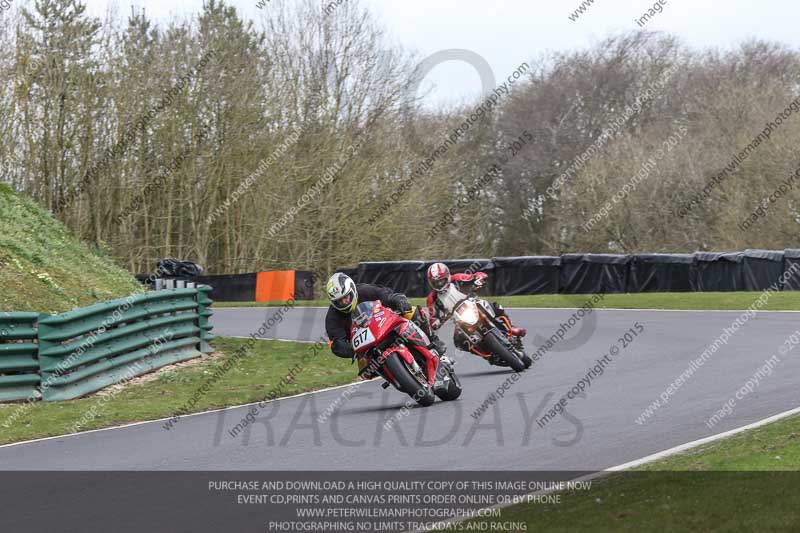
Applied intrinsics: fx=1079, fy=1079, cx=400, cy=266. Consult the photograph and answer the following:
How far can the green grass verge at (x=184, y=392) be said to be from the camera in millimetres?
11953

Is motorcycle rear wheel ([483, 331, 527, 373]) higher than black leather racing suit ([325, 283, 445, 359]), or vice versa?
black leather racing suit ([325, 283, 445, 359])

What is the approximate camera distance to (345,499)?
23.5ft

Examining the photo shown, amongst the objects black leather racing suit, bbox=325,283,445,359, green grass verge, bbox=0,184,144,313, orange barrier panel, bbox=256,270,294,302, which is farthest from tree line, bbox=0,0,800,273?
black leather racing suit, bbox=325,283,445,359

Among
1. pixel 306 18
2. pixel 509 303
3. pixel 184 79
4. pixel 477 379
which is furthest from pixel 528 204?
pixel 477 379

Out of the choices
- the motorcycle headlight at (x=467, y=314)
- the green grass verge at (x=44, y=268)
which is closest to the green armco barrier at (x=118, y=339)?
the green grass verge at (x=44, y=268)

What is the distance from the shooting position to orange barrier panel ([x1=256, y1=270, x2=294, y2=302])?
1326 inches

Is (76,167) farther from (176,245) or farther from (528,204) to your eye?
(528,204)

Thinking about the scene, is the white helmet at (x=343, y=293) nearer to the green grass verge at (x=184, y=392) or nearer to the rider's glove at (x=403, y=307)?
the rider's glove at (x=403, y=307)

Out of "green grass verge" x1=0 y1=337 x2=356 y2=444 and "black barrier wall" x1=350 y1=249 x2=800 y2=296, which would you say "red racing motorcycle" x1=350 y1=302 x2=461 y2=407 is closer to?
"green grass verge" x1=0 y1=337 x2=356 y2=444

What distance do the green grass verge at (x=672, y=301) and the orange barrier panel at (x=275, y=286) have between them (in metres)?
2.57

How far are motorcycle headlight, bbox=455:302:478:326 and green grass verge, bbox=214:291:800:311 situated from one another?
1211cm

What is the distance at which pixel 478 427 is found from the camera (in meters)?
Result: 9.96

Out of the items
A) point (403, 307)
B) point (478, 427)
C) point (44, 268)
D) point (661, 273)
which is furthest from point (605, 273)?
point (478, 427)

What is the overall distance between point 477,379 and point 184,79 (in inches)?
1072
